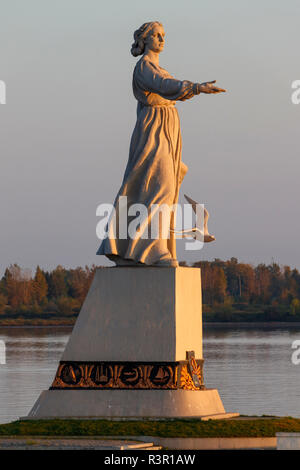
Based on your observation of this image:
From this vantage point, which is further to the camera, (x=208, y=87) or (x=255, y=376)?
(x=255, y=376)

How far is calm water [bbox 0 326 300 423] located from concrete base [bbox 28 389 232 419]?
19.3 feet

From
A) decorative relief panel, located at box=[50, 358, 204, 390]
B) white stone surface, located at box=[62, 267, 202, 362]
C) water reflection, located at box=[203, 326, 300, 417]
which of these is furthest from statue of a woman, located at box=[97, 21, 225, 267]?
water reflection, located at box=[203, 326, 300, 417]

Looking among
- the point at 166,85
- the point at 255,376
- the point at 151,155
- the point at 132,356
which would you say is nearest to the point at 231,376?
the point at 255,376

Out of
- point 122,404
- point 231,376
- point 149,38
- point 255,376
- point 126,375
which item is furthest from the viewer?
point 255,376

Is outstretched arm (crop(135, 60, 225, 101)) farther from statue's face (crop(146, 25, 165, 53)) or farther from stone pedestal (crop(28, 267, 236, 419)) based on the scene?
stone pedestal (crop(28, 267, 236, 419))

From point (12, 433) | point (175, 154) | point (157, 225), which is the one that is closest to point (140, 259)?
point (157, 225)

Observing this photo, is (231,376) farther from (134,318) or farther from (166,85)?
(166,85)

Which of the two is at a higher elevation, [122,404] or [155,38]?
[155,38]

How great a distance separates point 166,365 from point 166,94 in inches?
125

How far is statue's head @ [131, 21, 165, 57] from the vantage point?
1515 cm

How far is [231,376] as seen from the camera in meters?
29.8

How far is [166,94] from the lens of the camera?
14.7 m

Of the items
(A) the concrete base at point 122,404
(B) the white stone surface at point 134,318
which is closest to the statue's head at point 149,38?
(B) the white stone surface at point 134,318

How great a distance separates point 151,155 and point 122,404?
9.80ft
